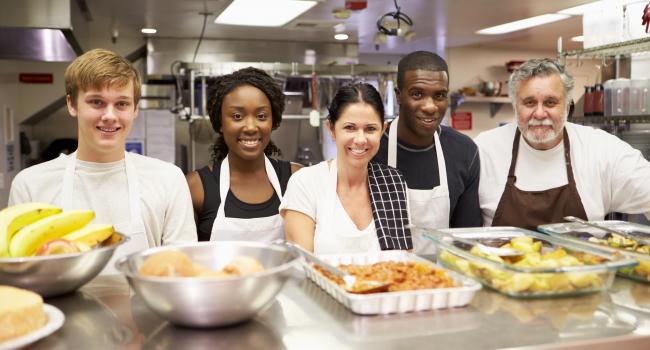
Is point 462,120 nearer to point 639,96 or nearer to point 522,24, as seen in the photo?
point 522,24

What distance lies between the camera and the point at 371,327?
1.17m

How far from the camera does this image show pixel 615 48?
363 cm

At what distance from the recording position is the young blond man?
1830mm

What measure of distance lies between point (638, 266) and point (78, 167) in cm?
163

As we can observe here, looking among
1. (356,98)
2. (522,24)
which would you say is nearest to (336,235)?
(356,98)

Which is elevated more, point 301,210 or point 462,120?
point 462,120

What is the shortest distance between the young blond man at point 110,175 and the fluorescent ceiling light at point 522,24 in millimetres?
4952

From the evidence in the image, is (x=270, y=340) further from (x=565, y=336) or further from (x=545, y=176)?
(x=545, y=176)

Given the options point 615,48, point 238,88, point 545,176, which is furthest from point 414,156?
point 615,48

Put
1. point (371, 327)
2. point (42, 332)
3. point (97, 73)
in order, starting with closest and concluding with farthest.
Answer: point (42, 332) < point (371, 327) < point (97, 73)

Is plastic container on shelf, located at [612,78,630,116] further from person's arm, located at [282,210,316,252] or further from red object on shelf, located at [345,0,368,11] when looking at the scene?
person's arm, located at [282,210,316,252]

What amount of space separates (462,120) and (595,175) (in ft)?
21.6

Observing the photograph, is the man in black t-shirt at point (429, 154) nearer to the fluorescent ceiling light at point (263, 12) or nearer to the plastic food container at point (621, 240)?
the plastic food container at point (621, 240)

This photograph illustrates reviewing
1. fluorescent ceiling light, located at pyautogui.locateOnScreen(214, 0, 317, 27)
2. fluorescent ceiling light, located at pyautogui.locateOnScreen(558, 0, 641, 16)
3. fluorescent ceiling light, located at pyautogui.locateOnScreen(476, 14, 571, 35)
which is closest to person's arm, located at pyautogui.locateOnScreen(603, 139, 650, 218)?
fluorescent ceiling light, located at pyautogui.locateOnScreen(214, 0, 317, 27)
